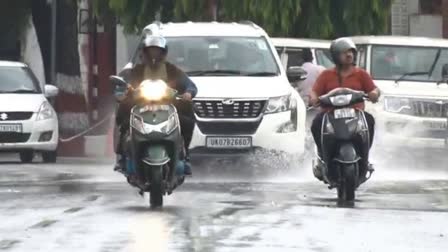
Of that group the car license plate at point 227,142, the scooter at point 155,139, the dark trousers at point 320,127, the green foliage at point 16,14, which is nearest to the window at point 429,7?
the green foliage at point 16,14

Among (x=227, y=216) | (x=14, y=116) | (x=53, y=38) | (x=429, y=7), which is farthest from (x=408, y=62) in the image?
(x=429, y=7)

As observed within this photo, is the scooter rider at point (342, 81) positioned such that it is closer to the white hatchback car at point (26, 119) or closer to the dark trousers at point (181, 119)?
the dark trousers at point (181, 119)

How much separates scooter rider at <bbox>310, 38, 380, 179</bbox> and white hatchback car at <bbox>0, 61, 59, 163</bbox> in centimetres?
1011

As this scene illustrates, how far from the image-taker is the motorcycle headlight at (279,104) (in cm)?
1923

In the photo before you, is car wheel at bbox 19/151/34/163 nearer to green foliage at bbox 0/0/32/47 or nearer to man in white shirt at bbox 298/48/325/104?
man in white shirt at bbox 298/48/325/104

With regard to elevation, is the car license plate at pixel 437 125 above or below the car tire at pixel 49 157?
above

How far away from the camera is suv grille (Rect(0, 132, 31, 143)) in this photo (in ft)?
82.8

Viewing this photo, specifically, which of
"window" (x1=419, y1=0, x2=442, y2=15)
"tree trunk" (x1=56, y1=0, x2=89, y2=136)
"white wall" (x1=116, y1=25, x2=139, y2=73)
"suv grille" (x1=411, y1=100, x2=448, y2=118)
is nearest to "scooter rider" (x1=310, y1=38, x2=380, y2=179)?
"suv grille" (x1=411, y1=100, x2=448, y2=118)

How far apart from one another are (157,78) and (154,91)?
70cm

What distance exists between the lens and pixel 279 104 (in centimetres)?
1936

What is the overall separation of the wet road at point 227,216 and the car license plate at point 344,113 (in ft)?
2.75

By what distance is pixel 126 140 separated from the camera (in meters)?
15.1

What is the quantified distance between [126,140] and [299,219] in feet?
8.18

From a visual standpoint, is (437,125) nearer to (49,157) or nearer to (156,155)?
(49,157)
